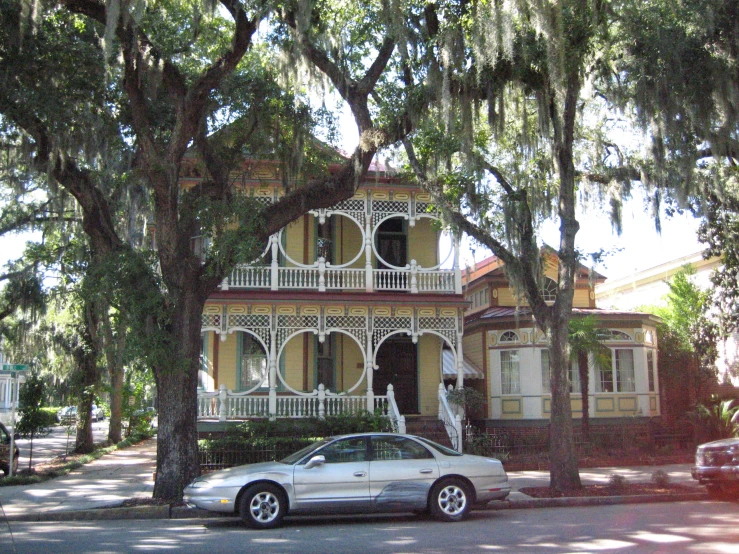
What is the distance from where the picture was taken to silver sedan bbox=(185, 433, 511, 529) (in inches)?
400

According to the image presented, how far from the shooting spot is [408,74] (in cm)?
1433

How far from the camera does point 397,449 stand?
35.7 feet

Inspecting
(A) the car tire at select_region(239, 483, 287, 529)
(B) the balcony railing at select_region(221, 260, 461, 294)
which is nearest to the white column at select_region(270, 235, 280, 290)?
(B) the balcony railing at select_region(221, 260, 461, 294)

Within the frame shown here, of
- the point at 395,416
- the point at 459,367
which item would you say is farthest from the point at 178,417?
the point at 459,367

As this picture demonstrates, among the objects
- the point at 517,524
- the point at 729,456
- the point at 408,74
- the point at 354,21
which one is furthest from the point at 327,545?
the point at 354,21

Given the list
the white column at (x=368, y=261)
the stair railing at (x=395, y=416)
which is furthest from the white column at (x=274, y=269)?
the stair railing at (x=395, y=416)

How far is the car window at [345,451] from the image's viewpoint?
10.6m

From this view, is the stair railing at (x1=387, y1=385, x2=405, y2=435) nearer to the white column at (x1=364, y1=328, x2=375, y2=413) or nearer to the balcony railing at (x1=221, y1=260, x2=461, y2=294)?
the white column at (x1=364, y1=328, x2=375, y2=413)

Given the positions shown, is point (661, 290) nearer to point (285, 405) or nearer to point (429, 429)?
point (429, 429)

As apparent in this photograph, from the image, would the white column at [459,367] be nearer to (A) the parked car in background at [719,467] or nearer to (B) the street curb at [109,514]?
(A) the parked car in background at [719,467]

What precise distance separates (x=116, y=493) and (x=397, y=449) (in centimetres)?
629

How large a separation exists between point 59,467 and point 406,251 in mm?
11597

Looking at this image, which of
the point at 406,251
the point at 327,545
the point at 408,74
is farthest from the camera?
the point at 406,251

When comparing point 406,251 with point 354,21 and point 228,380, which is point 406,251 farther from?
point 354,21
